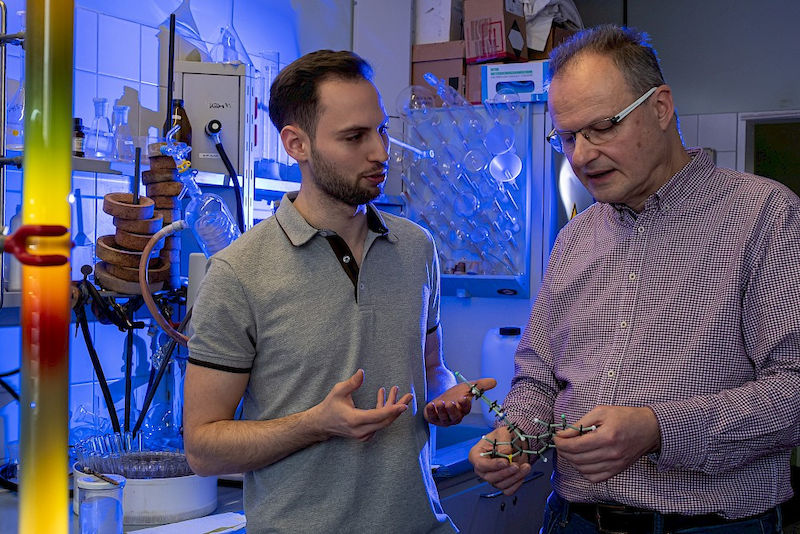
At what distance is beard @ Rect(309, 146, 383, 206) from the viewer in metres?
1.52

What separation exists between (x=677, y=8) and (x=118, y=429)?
453cm

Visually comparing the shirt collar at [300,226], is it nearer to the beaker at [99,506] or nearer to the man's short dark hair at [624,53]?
the man's short dark hair at [624,53]

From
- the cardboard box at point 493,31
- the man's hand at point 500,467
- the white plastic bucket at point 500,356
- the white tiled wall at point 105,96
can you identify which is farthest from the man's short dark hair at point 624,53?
the cardboard box at point 493,31

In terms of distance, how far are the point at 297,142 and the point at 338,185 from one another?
0.50 ft

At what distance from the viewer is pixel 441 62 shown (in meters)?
3.92

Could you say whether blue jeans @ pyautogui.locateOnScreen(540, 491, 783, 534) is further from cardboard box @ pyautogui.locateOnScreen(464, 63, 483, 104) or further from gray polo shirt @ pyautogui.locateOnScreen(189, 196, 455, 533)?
cardboard box @ pyautogui.locateOnScreen(464, 63, 483, 104)

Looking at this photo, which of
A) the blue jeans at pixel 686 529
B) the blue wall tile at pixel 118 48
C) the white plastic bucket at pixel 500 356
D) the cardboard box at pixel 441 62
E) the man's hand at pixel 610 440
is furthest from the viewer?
the cardboard box at pixel 441 62

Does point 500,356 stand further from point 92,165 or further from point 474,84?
point 92,165

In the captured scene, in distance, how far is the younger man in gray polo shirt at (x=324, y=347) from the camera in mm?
1391

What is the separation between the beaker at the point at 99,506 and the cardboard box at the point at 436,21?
9.38ft

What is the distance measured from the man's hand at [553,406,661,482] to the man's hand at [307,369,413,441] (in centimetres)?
27

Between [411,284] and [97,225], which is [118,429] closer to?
[97,225]

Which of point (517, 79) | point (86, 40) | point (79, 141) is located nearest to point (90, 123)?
point (86, 40)

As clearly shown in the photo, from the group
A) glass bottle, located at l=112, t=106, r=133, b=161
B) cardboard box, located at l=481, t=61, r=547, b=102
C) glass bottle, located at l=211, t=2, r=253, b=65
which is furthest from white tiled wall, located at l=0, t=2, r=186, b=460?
cardboard box, located at l=481, t=61, r=547, b=102
